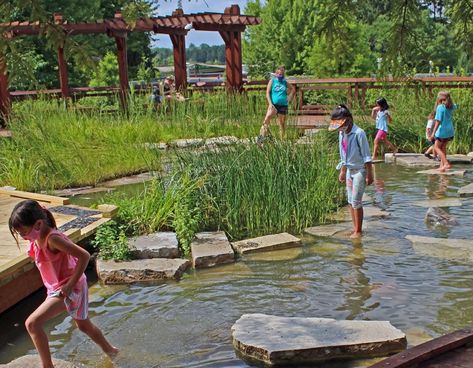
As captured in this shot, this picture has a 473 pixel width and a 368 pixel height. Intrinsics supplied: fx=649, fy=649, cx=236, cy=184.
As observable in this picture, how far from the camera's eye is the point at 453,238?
6.79 m

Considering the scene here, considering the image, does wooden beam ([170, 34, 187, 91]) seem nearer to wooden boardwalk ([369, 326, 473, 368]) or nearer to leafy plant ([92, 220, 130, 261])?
leafy plant ([92, 220, 130, 261])

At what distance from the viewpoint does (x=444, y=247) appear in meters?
6.34

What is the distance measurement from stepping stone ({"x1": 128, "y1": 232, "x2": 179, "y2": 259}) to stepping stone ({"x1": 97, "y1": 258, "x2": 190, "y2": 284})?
8.4 inches

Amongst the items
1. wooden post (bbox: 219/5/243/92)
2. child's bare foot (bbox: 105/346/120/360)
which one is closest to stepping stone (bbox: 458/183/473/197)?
child's bare foot (bbox: 105/346/120/360)

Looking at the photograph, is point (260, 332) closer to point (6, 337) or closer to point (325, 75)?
point (6, 337)

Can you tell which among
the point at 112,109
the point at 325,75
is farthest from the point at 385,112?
the point at 325,75

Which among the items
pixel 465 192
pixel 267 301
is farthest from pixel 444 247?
pixel 465 192

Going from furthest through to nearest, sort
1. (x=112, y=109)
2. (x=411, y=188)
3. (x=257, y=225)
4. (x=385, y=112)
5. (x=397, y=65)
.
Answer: (x=112, y=109)
(x=385, y=112)
(x=411, y=188)
(x=257, y=225)
(x=397, y=65)

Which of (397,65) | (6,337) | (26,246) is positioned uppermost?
(397,65)

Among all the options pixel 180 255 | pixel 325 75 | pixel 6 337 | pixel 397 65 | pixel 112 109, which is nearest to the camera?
pixel 397 65

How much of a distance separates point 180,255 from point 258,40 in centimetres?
2937

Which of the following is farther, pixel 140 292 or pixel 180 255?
pixel 180 255

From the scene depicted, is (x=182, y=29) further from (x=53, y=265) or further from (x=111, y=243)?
(x=53, y=265)

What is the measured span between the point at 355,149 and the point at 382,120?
17.3 feet
